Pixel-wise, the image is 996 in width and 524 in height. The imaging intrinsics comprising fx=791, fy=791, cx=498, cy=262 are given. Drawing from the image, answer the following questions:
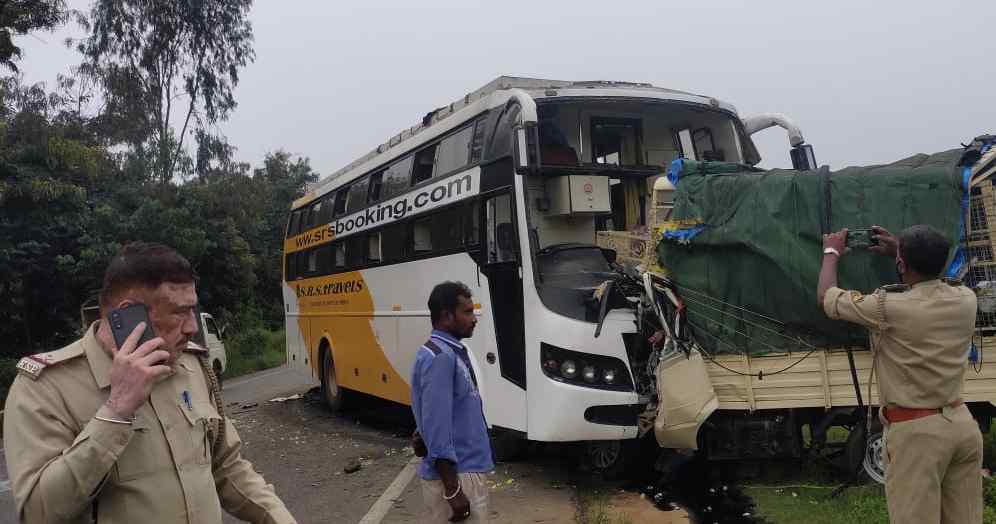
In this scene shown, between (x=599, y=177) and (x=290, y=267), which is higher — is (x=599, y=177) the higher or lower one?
the higher one

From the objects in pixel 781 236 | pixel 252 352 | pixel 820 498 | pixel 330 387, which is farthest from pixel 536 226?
pixel 252 352

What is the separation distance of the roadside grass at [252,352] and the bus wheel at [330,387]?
36.6ft

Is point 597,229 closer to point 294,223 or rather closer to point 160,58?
point 294,223

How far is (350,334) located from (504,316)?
17.2 ft

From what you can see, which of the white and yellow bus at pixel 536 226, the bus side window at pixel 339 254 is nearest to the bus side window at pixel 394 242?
the white and yellow bus at pixel 536 226

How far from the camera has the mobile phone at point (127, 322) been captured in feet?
6.74

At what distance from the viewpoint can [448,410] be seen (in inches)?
148

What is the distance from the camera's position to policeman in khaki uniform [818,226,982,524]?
3.45 m

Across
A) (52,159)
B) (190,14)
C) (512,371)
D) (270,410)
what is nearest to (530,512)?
(512,371)

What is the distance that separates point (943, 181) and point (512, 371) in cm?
369

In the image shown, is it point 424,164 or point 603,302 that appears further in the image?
point 424,164

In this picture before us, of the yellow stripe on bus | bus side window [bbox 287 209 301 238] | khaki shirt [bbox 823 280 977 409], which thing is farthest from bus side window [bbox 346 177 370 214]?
khaki shirt [bbox 823 280 977 409]

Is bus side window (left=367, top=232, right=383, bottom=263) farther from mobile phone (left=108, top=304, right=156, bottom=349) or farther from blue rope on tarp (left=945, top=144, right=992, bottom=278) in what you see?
mobile phone (left=108, top=304, right=156, bottom=349)

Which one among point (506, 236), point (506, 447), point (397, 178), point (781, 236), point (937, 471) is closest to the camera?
point (937, 471)
